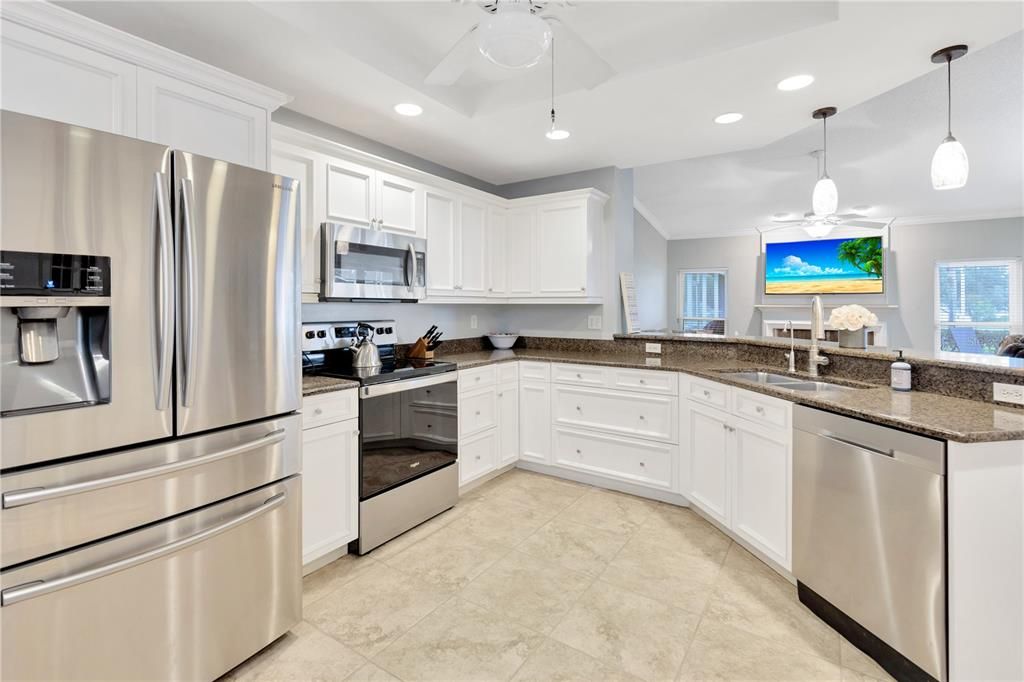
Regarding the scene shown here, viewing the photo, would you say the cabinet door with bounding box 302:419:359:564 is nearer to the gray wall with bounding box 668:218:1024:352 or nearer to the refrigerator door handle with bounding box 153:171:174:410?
the refrigerator door handle with bounding box 153:171:174:410

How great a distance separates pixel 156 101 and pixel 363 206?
1.25 m

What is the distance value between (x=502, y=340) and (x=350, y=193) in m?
1.92

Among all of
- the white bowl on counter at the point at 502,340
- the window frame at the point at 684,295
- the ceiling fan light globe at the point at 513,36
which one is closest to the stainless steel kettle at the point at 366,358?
the white bowl on counter at the point at 502,340

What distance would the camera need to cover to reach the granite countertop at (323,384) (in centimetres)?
226

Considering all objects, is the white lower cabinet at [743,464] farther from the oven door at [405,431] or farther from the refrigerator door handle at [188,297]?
the refrigerator door handle at [188,297]

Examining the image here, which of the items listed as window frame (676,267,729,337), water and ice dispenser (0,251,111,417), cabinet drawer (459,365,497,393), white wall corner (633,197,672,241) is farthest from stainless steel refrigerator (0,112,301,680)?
window frame (676,267,729,337)

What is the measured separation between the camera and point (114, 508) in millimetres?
1412

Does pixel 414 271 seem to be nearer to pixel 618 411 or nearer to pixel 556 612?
pixel 618 411

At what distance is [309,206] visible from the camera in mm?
2648

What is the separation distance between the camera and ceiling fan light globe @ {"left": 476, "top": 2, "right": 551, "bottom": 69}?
1488 millimetres

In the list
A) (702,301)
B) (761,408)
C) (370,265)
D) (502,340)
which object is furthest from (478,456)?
(702,301)

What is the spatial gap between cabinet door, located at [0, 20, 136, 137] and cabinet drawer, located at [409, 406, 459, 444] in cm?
180

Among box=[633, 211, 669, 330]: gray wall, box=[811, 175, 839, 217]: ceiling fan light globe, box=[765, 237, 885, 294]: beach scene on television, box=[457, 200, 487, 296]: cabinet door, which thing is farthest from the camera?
box=[633, 211, 669, 330]: gray wall

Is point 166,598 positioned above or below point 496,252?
below
